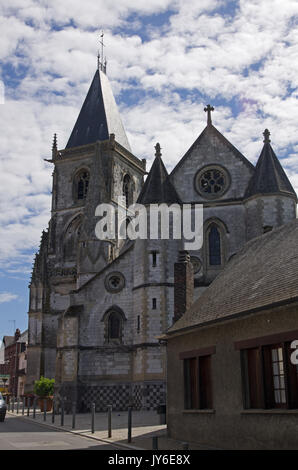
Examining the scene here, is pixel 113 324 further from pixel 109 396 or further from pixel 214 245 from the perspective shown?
pixel 214 245

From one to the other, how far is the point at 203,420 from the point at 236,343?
257 centimetres

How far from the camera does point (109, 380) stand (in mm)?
29125

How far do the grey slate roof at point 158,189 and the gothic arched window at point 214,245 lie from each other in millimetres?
2453

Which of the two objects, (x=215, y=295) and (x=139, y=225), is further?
(x=139, y=225)

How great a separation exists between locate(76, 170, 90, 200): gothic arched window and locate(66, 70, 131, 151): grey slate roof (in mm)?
3132

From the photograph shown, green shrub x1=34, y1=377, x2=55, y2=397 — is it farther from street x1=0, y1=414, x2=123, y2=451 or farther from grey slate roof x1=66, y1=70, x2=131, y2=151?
grey slate roof x1=66, y1=70, x2=131, y2=151

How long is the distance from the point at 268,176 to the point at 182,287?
12283mm

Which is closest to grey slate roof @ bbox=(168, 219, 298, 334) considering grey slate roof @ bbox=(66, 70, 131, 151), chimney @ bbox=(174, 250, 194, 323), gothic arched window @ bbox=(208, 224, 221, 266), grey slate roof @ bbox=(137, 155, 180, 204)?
chimney @ bbox=(174, 250, 194, 323)

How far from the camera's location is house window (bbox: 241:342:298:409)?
11156 mm

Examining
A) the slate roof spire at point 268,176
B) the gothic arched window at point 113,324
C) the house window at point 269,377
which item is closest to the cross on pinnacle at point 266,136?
the slate roof spire at point 268,176

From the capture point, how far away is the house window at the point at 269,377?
439 inches

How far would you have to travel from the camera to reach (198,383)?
1428 cm
